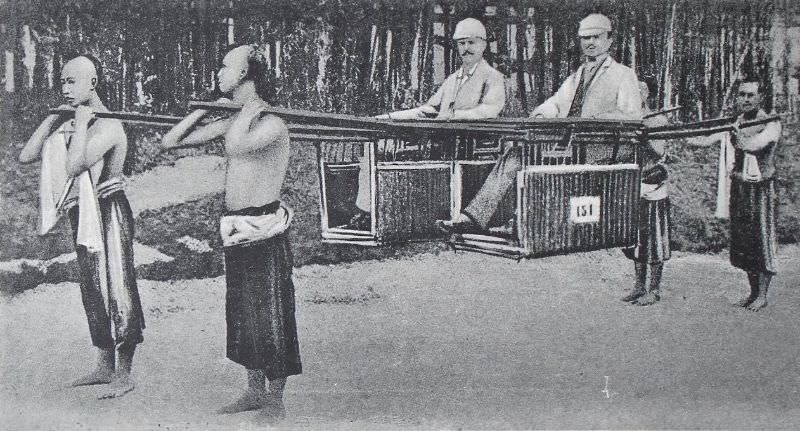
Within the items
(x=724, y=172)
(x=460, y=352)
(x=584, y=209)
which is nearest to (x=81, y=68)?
(x=460, y=352)

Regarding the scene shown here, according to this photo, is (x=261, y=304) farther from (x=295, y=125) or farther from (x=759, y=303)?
(x=759, y=303)

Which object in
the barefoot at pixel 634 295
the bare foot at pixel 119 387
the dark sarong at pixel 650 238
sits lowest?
the bare foot at pixel 119 387

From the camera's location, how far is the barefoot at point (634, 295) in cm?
507

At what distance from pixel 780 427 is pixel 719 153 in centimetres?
196

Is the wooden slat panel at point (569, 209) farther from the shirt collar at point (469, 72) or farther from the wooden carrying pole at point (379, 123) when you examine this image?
the shirt collar at point (469, 72)

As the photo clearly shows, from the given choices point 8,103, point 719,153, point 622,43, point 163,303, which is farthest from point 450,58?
point 8,103

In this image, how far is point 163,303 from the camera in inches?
194

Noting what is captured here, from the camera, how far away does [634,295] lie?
200 inches

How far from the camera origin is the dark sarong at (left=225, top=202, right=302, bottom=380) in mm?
4727

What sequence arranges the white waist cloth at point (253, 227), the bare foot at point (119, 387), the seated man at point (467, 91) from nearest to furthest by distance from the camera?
1. the white waist cloth at point (253, 227)
2. the bare foot at point (119, 387)
3. the seated man at point (467, 91)

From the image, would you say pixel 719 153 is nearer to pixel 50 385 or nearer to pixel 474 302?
pixel 474 302

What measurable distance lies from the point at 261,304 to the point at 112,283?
1061 millimetres

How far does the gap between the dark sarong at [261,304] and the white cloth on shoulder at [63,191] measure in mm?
950

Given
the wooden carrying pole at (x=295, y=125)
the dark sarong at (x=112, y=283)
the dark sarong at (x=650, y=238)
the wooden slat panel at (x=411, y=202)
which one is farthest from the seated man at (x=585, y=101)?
the dark sarong at (x=112, y=283)
